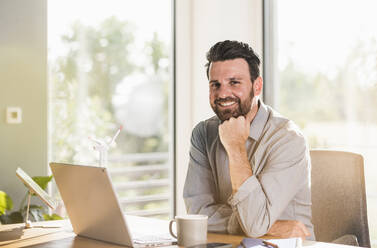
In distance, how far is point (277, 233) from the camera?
1.72 m

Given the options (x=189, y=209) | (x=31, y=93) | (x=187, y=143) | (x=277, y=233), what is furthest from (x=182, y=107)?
(x=277, y=233)

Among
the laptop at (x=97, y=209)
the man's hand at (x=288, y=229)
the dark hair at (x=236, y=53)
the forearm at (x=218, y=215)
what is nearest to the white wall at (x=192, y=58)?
the dark hair at (x=236, y=53)

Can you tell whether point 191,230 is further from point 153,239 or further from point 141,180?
point 141,180

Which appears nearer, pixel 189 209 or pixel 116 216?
pixel 116 216

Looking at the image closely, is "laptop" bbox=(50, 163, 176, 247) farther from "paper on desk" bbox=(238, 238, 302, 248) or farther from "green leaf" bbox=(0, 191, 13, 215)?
"green leaf" bbox=(0, 191, 13, 215)

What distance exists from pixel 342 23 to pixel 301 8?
1.08 feet

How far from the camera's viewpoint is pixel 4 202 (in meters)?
2.96

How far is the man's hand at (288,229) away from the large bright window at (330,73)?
139 centimetres

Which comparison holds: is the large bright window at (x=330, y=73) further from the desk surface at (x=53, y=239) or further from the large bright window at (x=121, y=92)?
the desk surface at (x=53, y=239)

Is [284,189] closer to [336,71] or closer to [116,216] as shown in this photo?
[116,216]

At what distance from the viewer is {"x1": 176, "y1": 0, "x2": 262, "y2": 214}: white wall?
12.3 feet

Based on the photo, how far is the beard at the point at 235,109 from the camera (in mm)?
2033

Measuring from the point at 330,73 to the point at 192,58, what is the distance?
122 centimetres

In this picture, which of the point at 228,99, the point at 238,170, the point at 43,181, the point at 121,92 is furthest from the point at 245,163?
the point at 121,92
